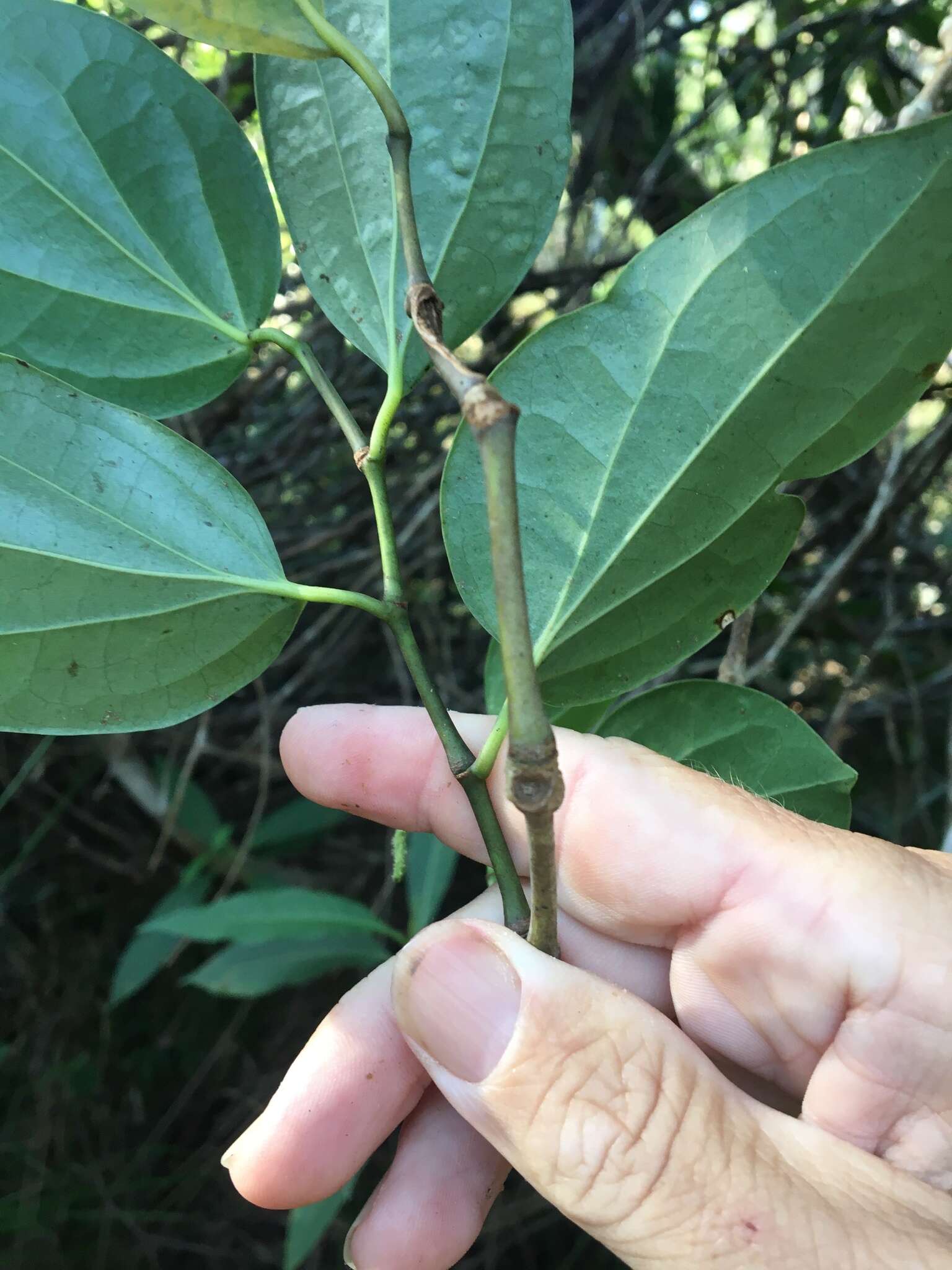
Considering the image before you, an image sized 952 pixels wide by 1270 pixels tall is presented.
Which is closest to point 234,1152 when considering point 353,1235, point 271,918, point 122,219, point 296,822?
point 353,1235

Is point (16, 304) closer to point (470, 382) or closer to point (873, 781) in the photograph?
point (470, 382)

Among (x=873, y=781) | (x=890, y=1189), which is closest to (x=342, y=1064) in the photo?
(x=890, y=1189)

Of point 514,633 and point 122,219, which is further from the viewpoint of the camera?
point 122,219

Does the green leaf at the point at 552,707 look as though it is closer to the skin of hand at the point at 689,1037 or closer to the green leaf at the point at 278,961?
the skin of hand at the point at 689,1037

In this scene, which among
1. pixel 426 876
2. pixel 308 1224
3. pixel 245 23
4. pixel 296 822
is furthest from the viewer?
pixel 296 822

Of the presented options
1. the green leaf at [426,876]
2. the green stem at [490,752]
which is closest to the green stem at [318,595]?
the green stem at [490,752]

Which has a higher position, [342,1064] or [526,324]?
[526,324]

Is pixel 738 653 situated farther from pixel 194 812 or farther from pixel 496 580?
pixel 194 812
